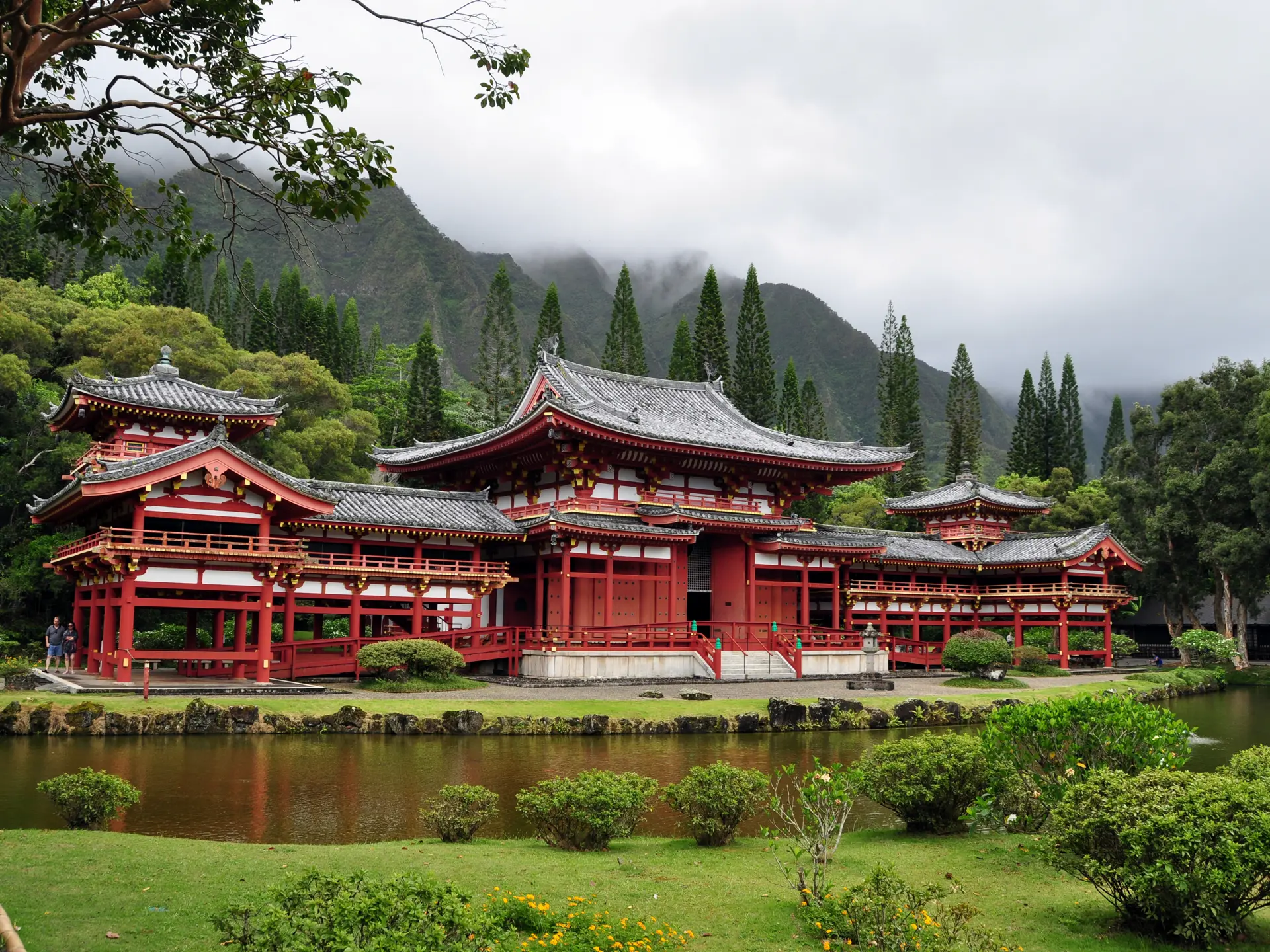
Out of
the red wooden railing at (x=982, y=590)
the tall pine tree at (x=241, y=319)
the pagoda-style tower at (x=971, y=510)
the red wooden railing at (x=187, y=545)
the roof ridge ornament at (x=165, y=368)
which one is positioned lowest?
the red wooden railing at (x=982, y=590)

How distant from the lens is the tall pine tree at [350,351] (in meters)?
72.8

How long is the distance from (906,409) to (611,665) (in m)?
50.5

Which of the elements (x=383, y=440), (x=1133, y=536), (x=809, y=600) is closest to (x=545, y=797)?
(x=809, y=600)

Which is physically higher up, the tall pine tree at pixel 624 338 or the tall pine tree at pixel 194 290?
the tall pine tree at pixel 194 290

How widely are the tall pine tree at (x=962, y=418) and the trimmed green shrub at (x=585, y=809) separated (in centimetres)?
6592

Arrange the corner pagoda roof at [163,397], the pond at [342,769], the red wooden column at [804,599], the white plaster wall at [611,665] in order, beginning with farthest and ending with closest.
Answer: the red wooden column at [804,599], the white plaster wall at [611,665], the corner pagoda roof at [163,397], the pond at [342,769]

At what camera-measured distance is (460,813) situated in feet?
37.8

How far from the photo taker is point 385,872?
9.19 metres

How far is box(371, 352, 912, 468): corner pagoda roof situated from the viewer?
3494 cm

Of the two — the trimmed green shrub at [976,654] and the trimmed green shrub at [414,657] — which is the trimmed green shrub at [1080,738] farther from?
the trimmed green shrub at [976,654]

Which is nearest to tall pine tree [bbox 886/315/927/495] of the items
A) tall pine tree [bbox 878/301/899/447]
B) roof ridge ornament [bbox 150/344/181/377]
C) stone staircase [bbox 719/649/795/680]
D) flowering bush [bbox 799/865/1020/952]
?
tall pine tree [bbox 878/301/899/447]

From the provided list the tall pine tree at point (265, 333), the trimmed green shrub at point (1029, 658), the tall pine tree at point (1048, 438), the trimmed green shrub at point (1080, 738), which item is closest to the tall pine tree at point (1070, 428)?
the tall pine tree at point (1048, 438)

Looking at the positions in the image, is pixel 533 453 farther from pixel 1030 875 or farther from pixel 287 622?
pixel 1030 875

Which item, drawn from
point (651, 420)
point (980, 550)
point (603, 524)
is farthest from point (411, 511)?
point (980, 550)
